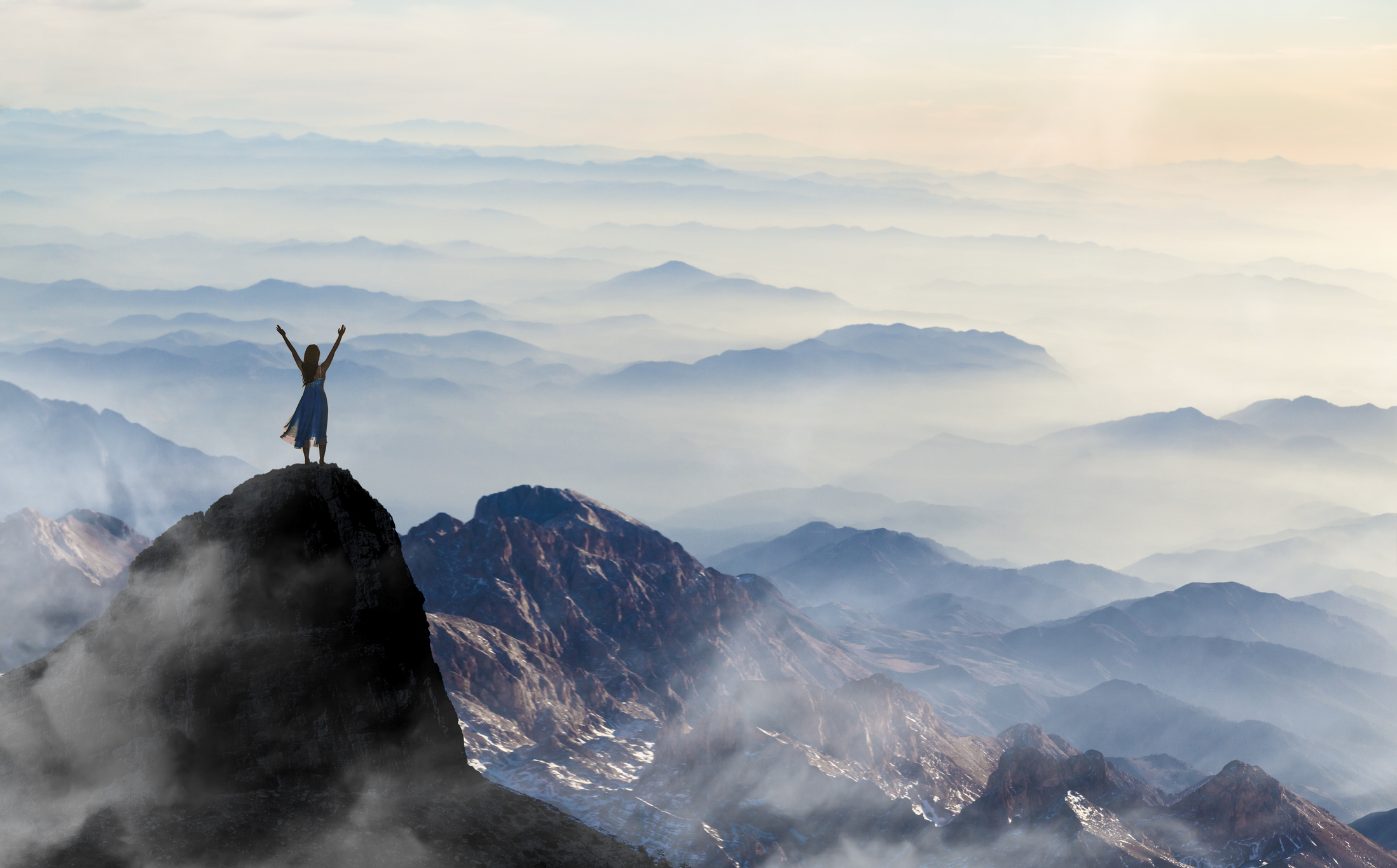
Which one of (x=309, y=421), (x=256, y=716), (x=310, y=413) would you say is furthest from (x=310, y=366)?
(x=256, y=716)

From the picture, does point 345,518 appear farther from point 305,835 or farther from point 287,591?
point 305,835

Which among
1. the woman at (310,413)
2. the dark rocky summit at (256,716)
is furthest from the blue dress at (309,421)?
the dark rocky summit at (256,716)

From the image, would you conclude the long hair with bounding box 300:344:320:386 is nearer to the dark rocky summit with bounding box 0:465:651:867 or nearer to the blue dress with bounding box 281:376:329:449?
the blue dress with bounding box 281:376:329:449

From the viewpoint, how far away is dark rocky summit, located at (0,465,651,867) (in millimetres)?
42875

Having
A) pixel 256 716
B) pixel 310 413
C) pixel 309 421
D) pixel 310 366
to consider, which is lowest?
pixel 256 716

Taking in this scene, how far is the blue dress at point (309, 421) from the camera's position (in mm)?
49125

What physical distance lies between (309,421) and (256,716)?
12.0 metres

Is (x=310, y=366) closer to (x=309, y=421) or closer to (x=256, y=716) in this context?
(x=309, y=421)

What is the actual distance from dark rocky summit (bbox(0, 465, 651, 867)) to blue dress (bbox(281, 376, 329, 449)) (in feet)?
7.25

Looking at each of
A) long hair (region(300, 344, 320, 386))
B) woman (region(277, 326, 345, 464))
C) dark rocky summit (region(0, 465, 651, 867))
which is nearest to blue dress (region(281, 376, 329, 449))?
woman (region(277, 326, 345, 464))

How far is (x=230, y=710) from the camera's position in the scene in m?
44.8

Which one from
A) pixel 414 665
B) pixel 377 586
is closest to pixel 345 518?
pixel 377 586

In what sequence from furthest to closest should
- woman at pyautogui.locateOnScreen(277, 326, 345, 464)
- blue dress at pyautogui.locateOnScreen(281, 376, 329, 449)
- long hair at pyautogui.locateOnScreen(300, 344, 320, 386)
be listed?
blue dress at pyautogui.locateOnScreen(281, 376, 329, 449), woman at pyautogui.locateOnScreen(277, 326, 345, 464), long hair at pyautogui.locateOnScreen(300, 344, 320, 386)

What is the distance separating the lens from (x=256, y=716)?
45281 millimetres
